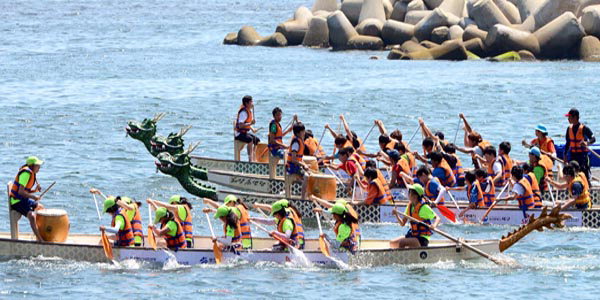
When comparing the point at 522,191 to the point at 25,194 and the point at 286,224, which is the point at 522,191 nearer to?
the point at 286,224

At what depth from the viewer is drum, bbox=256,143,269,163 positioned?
34625 millimetres

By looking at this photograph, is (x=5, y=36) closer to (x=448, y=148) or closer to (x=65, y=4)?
(x=65, y=4)

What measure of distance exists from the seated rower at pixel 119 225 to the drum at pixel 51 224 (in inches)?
55.4

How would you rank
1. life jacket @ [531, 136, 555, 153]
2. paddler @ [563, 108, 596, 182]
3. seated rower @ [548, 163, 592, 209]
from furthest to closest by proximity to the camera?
life jacket @ [531, 136, 555, 153]
paddler @ [563, 108, 596, 182]
seated rower @ [548, 163, 592, 209]

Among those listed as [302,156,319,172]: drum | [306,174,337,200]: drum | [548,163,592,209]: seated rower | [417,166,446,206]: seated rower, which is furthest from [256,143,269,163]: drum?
[548,163,592,209]: seated rower

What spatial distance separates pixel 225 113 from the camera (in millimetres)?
51031

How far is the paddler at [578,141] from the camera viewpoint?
2967 cm

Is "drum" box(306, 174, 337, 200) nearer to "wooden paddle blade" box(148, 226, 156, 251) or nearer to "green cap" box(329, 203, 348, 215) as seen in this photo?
"green cap" box(329, 203, 348, 215)

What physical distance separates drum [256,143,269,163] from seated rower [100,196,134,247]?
11.0 m

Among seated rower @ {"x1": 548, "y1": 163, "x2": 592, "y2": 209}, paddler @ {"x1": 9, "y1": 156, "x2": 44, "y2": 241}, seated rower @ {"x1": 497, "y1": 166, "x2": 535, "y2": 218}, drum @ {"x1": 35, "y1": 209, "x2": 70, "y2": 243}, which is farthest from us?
seated rower @ {"x1": 548, "y1": 163, "x2": 592, "y2": 209}

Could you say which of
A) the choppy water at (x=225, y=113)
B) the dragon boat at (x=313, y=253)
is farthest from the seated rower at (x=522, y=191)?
the dragon boat at (x=313, y=253)

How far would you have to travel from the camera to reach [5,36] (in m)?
90.8

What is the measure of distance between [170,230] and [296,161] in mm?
6944

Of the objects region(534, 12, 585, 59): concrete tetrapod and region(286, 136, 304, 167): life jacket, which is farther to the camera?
region(534, 12, 585, 59): concrete tetrapod
